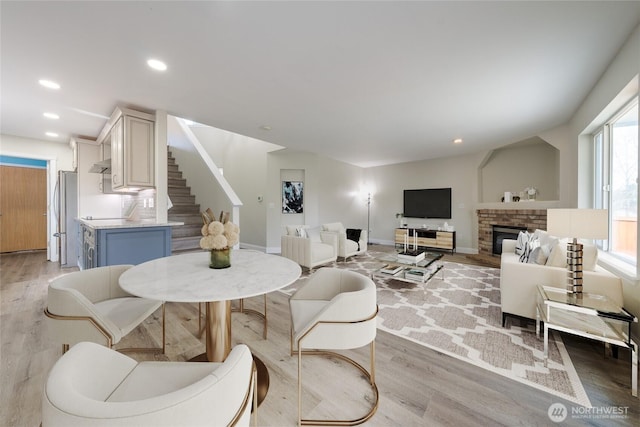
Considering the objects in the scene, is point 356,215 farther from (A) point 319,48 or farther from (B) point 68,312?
(B) point 68,312

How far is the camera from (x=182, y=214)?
15.0 feet

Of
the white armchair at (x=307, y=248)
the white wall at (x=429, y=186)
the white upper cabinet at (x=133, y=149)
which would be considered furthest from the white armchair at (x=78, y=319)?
the white wall at (x=429, y=186)

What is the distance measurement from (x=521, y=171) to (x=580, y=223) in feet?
14.2

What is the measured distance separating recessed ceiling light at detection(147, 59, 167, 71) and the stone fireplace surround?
20.0 feet

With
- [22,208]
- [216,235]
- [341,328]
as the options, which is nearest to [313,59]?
[216,235]

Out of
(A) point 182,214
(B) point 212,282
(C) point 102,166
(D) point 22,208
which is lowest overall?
(B) point 212,282

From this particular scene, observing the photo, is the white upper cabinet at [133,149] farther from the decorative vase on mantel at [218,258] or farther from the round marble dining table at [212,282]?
the decorative vase on mantel at [218,258]

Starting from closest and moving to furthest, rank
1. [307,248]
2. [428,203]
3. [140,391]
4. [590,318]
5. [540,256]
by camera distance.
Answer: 1. [140,391]
2. [590,318]
3. [540,256]
4. [307,248]
5. [428,203]

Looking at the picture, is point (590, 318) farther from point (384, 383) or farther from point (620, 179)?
point (620, 179)

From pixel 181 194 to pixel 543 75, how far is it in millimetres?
5915

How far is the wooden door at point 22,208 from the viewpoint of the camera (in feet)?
17.4

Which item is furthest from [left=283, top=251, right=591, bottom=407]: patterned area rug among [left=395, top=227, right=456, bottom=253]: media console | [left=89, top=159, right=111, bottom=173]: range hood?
[left=89, top=159, right=111, bottom=173]: range hood

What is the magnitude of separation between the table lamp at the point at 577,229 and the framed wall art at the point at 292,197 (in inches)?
Result: 193

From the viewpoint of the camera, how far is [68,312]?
4.19ft
